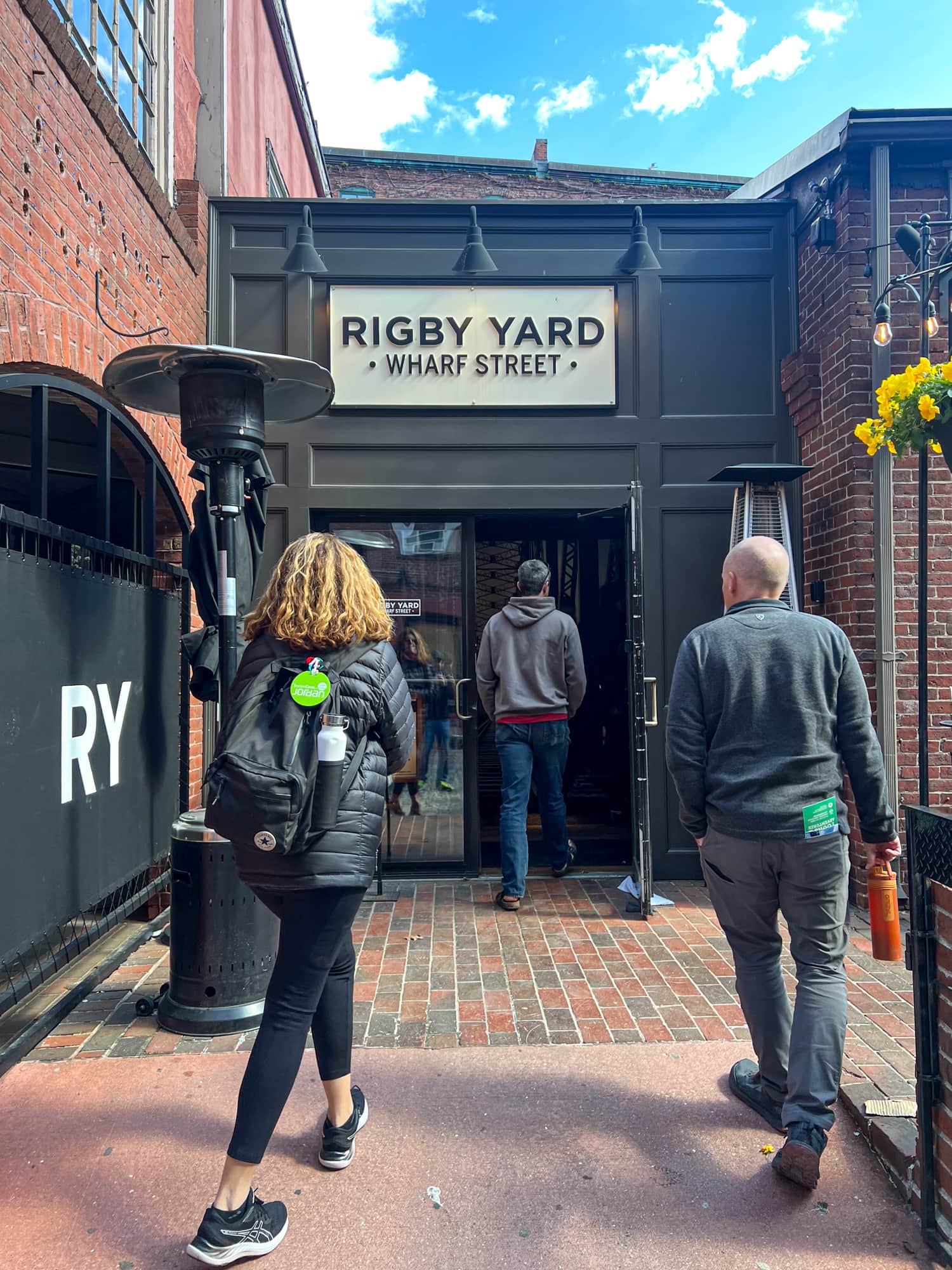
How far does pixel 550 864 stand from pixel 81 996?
10.4 ft

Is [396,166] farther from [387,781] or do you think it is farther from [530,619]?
[387,781]

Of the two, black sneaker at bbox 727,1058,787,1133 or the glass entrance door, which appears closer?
black sneaker at bbox 727,1058,787,1133

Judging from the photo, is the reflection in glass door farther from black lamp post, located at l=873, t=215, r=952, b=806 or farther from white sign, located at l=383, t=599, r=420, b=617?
black lamp post, located at l=873, t=215, r=952, b=806

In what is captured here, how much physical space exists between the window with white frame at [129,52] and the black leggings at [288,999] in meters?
4.08

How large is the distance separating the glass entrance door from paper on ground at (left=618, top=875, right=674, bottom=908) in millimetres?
1058

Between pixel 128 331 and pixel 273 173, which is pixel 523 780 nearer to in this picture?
pixel 128 331

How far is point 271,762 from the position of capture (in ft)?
6.94

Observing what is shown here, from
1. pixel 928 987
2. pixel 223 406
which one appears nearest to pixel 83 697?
pixel 223 406

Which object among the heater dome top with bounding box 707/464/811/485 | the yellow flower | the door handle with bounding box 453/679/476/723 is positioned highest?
the heater dome top with bounding box 707/464/811/485

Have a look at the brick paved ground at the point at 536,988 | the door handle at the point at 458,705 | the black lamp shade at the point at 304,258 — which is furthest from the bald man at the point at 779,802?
the black lamp shade at the point at 304,258

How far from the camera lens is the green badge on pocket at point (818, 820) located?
2525mm

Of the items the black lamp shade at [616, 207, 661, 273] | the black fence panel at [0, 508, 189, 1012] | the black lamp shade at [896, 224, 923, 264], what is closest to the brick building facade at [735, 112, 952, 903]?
the black lamp shade at [896, 224, 923, 264]

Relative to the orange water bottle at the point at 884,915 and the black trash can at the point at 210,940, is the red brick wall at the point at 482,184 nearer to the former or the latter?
the black trash can at the point at 210,940

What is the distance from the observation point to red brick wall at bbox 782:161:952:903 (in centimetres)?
482
